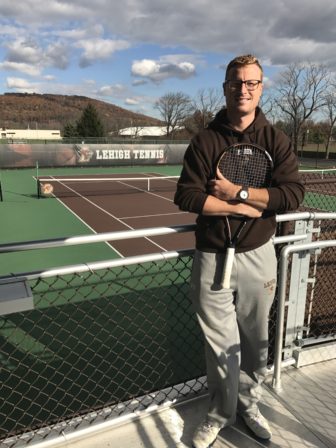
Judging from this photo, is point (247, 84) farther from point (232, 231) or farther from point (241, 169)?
point (232, 231)

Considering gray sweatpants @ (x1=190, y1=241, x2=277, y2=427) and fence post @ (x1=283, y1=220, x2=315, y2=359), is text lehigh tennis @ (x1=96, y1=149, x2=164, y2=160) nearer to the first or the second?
fence post @ (x1=283, y1=220, x2=315, y2=359)

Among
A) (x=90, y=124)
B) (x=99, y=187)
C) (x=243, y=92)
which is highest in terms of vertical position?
(x=90, y=124)

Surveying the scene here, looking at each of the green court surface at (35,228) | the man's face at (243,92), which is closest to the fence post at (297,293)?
the man's face at (243,92)

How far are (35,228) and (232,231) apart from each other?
1114 centimetres

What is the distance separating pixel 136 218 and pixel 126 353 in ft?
32.0

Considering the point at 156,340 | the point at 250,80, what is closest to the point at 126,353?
the point at 156,340

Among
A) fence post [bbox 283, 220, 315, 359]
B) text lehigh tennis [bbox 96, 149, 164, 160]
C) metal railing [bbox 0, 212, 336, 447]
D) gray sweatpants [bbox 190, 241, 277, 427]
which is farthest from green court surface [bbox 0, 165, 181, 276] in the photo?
text lehigh tennis [bbox 96, 149, 164, 160]

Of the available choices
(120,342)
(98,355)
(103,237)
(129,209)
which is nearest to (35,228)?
(129,209)

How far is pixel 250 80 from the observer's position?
235cm

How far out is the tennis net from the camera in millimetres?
19453

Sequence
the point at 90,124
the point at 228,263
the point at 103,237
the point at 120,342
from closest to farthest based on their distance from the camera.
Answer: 1. the point at 228,263
2. the point at 103,237
3. the point at 120,342
4. the point at 90,124

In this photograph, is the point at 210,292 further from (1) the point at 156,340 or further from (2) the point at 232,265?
(1) the point at 156,340

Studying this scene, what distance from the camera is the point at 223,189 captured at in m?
2.32

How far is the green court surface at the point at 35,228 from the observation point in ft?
30.5
